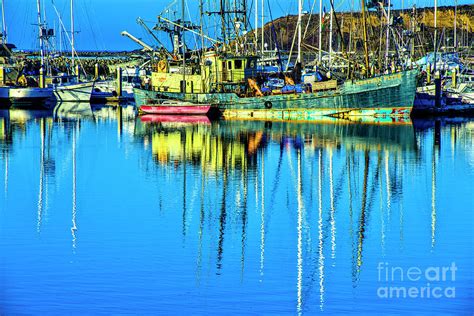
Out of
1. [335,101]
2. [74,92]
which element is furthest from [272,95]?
[74,92]

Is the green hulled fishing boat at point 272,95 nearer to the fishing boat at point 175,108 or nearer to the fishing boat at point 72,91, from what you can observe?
the fishing boat at point 175,108

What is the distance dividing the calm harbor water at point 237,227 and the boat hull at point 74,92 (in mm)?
41217

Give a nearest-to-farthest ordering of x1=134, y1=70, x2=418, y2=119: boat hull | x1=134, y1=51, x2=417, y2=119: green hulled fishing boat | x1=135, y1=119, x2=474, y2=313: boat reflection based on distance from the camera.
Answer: x1=135, y1=119, x2=474, y2=313: boat reflection < x1=134, y1=70, x2=418, y2=119: boat hull < x1=134, y1=51, x2=417, y2=119: green hulled fishing boat

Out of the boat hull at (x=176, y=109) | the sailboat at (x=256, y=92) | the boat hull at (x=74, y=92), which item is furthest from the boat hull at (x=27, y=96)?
the boat hull at (x=176, y=109)

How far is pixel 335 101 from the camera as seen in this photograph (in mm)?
62344

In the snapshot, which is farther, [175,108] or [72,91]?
[72,91]

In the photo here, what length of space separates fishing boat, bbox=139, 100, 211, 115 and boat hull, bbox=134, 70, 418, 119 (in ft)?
1.29

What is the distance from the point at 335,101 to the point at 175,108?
11219 mm

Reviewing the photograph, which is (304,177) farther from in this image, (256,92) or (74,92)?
(74,92)

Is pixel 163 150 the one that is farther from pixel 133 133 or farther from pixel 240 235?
pixel 240 235

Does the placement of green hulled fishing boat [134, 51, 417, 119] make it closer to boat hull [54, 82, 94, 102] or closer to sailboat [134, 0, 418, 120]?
sailboat [134, 0, 418, 120]

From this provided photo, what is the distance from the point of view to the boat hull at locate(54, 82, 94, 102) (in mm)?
87062

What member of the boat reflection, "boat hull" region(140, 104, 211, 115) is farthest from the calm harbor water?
"boat hull" region(140, 104, 211, 115)

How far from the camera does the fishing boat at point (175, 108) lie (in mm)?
66562
